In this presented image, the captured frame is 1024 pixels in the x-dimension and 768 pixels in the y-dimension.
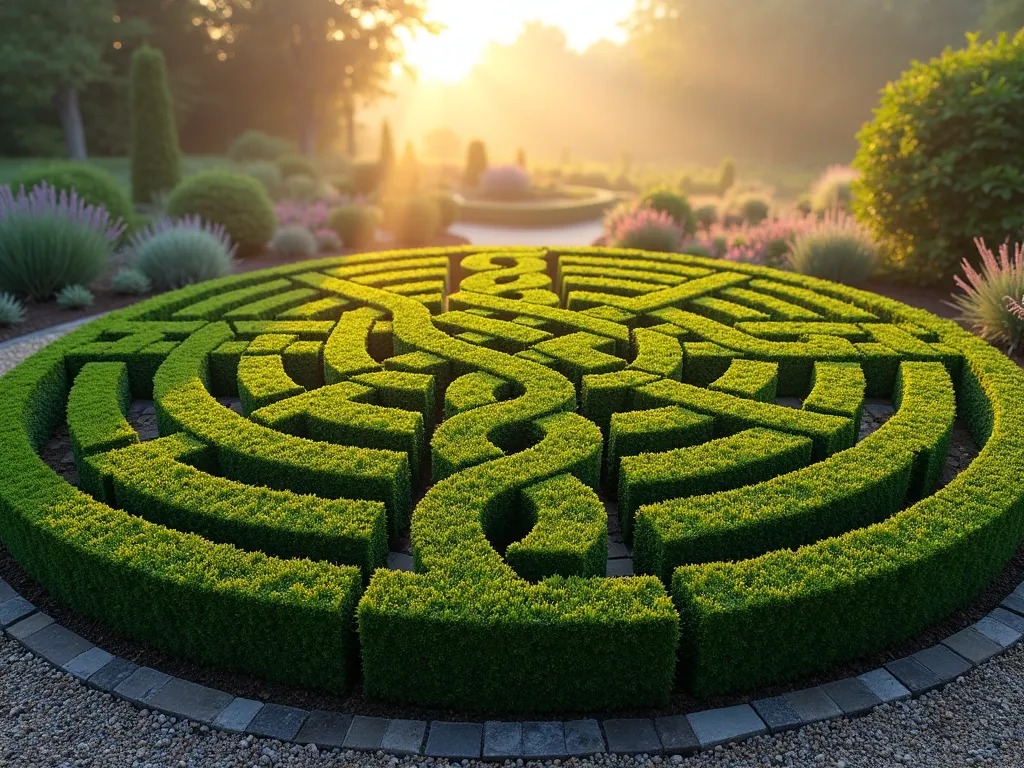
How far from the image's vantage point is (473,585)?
14.1 ft

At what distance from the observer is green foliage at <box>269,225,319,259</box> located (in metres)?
17.2

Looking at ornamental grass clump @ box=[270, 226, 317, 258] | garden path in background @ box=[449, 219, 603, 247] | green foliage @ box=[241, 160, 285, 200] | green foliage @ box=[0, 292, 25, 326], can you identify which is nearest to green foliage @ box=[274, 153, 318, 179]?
green foliage @ box=[241, 160, 285, 200]

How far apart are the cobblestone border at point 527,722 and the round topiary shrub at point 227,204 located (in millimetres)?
13598

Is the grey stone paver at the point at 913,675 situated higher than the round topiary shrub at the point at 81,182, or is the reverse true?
the round topiary shrub at the point at 81,182

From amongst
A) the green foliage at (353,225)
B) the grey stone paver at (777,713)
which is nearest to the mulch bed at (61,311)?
the green foliage at (353,225)

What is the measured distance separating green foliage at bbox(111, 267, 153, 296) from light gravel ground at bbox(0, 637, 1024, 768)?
33.3 feet

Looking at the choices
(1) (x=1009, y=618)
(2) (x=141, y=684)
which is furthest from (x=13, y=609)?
(1) (x=1009, y=618)

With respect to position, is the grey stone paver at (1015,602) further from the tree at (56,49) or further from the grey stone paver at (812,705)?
the tree at (56,49)

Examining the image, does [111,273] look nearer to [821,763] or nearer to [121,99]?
[821,763]

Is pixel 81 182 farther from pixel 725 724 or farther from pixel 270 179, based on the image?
pixel 725 724

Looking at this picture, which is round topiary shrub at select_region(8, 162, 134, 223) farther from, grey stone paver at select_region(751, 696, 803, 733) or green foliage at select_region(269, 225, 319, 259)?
grey stone paver at select_region(751, 696, 803, 733)

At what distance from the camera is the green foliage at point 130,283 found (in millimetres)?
13008

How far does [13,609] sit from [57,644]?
629 mm

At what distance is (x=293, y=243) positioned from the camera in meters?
17.2
